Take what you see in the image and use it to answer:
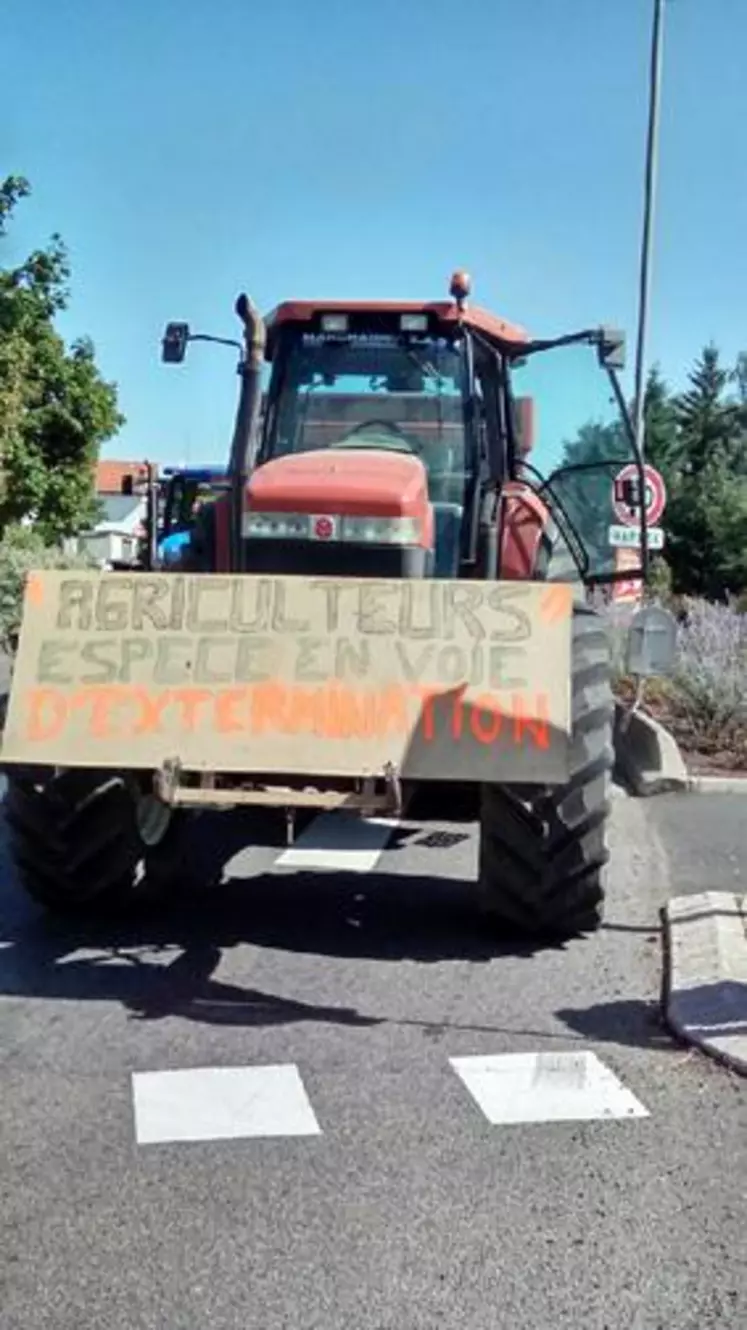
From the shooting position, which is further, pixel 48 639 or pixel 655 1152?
pixel 48 639

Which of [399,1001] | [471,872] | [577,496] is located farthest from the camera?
[577,496]

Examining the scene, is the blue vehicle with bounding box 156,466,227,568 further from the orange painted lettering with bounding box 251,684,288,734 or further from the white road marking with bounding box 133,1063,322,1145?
the white road marking with bounding box 133,1063,322,1145

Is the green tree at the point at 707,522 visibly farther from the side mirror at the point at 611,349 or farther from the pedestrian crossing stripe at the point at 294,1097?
the pedestrian crossing stripe at the point at 294,1097

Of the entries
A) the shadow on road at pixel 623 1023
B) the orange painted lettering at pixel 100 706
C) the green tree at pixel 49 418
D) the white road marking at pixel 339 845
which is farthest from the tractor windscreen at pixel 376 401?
the green tree at pixel 49 418

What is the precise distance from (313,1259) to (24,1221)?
2.50ft

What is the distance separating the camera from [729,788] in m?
10.2

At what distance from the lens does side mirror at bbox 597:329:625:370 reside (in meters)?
7.50

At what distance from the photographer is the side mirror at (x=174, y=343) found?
8023 millimetres

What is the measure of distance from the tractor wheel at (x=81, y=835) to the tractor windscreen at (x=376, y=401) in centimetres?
218

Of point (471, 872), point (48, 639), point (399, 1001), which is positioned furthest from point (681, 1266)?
point (471, 872)

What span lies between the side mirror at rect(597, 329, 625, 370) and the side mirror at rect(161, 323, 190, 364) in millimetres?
2239

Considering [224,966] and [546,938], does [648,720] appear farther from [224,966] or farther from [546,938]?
[224,966]

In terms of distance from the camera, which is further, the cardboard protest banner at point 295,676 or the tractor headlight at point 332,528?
the tractor headlight at point 332,528

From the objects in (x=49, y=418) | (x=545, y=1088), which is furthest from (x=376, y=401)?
(x=49, y=418)
